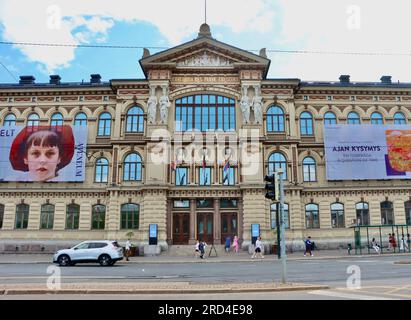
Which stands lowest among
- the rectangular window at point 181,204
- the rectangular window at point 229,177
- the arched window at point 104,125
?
the rectangular window at point 181,204

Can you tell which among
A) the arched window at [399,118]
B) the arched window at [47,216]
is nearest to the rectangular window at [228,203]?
the arched window at [47,216]

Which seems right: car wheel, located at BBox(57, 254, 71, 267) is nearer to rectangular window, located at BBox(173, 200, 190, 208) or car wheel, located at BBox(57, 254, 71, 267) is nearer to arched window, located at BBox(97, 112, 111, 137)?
rectangular window, located at BBox(173, 200, 190, 208)

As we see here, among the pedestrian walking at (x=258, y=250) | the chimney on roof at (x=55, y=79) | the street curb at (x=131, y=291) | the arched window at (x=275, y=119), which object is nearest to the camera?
the street curb at (x=131, y=291)

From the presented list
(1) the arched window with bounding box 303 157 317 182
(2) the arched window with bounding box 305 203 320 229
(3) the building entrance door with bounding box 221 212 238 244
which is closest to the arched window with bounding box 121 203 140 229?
(3) the building entrance door with bounding box 221 212 238 244

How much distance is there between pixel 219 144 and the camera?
131 ft

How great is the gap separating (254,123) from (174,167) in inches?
377

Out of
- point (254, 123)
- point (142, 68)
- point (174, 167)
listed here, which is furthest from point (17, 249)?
point (254, 123)

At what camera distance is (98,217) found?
39875mm

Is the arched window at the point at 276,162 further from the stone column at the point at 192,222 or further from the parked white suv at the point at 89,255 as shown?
the parked white suv at the point at 89,255

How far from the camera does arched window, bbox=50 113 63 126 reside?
42.0 m

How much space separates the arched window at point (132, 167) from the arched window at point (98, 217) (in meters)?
3.97

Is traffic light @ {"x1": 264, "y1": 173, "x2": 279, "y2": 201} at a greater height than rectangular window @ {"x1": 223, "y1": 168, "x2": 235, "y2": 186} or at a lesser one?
lesser

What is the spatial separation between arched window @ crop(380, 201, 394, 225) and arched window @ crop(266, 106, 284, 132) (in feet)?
43.7

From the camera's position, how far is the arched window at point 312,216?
3988 cm
